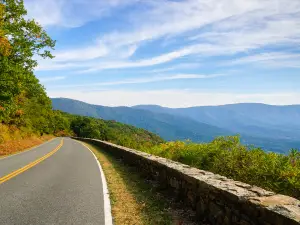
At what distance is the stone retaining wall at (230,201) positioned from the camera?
437 cm

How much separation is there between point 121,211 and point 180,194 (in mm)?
1684

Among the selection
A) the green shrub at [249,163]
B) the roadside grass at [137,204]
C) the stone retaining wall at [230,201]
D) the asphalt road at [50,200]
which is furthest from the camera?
the roadside grass at [137,204]

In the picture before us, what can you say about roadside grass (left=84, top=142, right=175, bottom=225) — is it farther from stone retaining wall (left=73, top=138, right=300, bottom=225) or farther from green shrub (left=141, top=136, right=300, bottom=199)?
green shrub (left=141, top=136, right=300, bottom=199)

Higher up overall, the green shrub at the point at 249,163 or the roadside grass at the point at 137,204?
the green shrub at the point at 249,163

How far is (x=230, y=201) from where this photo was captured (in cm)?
541

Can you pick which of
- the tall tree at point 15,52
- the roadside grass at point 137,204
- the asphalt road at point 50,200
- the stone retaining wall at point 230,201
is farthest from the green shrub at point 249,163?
the tall tree at point 15,52

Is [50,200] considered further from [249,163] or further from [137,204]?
[249,163]

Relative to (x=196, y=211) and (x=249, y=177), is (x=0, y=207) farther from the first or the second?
(x=249, y=177)

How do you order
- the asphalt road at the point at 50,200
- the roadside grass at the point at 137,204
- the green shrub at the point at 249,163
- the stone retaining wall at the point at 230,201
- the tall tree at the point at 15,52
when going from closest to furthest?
1. the stone retaining wall at the point at 230,201
2. the asphalt road at the point at 50,200
3. the green shrub at the point at 249,163
4. the roadside grass at the point at 137,204
5. the tall tree at the point at 15,52

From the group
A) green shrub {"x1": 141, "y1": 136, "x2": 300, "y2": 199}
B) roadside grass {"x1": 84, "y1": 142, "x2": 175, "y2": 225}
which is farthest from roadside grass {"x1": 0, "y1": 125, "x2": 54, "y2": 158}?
green shrub {"x1": 141, "y1": 136, "x2": 300, "y2": 199}

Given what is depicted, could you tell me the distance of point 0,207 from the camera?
286 inches

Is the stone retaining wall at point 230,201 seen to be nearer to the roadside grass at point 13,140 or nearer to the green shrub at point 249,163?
the green shrub at point 249,163

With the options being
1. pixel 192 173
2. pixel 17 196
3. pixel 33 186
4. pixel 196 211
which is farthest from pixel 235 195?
pixel 33 186

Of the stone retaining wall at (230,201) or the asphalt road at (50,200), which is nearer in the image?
the stone retaining wall at (230,201)
